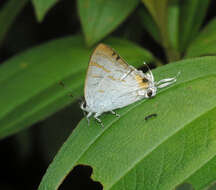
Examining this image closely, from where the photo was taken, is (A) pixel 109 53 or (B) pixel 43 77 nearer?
(A) pixel 109 53

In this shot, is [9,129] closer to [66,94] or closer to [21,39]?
[66,94]

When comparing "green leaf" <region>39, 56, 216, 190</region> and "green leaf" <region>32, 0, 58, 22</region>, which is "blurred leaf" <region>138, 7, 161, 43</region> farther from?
"green leaf" <region>39, 56, 216, 190</region>

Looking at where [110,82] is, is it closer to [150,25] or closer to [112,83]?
[112,83]

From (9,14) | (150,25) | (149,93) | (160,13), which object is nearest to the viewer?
(149,93)

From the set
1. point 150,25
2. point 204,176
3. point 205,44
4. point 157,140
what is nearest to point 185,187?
point 204,176

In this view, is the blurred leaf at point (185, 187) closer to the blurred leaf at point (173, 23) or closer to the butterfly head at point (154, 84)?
the butterfly head at point (154, 84)

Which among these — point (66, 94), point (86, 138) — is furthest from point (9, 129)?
point (86, 138)

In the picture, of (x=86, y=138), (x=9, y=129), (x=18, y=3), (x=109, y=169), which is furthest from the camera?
(x=18, y=3)
